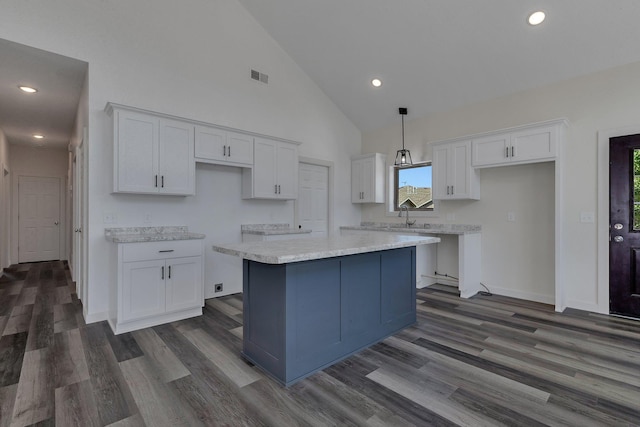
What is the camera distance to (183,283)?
352 cm

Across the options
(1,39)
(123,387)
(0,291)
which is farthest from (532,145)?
(0,291)

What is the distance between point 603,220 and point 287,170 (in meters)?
3.97

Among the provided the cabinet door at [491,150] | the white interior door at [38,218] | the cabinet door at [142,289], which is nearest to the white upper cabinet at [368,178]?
the cabinet door at [491,150]

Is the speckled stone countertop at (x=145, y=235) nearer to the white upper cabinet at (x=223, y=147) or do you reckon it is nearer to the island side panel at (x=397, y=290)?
the white upper cabinet at (x=223, y=147)

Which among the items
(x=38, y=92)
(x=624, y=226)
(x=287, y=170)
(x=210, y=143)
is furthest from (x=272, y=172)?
(x=624, y=226)

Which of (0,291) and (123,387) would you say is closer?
(123,387)

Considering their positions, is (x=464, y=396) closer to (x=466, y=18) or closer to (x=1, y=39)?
(x=466, y=18)

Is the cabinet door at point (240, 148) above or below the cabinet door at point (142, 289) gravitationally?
above

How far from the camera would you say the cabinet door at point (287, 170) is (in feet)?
15.5

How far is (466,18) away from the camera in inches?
143

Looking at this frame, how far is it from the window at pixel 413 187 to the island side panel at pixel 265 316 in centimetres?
380

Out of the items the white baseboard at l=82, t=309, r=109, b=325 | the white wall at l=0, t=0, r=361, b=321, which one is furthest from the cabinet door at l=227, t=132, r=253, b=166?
the white baseboard at l=82, t=309, r=109, b=325

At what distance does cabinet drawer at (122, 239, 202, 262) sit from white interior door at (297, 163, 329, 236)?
2.20m

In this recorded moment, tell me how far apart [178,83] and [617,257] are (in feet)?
18.3
